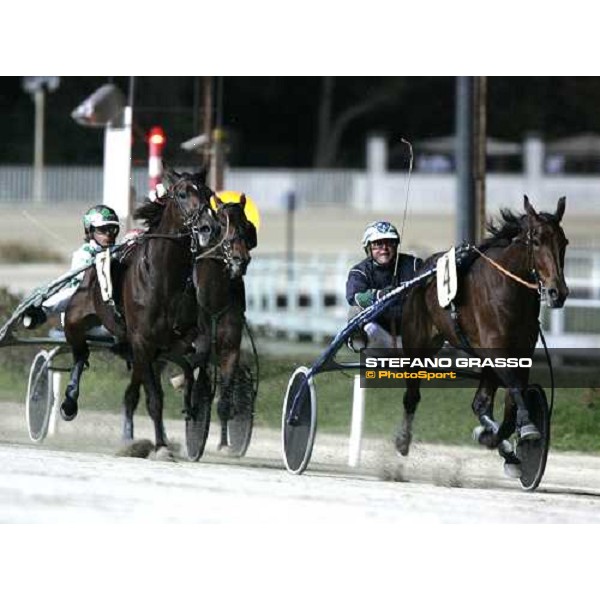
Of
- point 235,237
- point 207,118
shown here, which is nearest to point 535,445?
point 235,237

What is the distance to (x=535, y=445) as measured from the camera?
945cm

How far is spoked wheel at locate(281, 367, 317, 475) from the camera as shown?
10.2 meters

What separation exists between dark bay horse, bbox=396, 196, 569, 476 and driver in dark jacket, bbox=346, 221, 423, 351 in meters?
0.17

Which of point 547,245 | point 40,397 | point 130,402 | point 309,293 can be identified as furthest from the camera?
point 309,293

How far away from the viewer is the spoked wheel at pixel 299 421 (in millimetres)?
10156

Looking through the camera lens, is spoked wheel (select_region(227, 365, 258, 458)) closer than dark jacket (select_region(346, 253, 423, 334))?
No

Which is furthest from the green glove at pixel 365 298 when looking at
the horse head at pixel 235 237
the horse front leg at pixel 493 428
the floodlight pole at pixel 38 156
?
the floodlight pole at pixel 38 156

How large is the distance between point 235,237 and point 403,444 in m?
1.50

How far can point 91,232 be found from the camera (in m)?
11.4

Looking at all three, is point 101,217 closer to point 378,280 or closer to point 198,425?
point 198,425

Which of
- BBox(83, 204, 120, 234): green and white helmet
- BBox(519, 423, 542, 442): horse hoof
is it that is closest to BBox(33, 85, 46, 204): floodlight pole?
BBox(83, 204, 120, 234): green and white helmet

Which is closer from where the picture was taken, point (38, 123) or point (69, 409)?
point (69, 409)

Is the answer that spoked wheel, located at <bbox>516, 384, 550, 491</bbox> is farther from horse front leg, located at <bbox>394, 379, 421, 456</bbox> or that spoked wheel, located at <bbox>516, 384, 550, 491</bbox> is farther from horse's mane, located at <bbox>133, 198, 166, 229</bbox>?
horse's mane, located at <bbox>133, 198, 166, 229</bbox>
